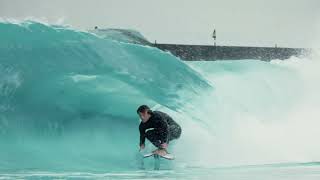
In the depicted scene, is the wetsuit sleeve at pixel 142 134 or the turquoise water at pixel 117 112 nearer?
the wetsuit sleeve at pixel 142 134

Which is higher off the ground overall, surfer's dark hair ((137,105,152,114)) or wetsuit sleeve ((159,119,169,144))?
surfer's dark hair ((137,105,152,114))

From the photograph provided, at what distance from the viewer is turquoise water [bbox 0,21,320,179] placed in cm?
1300

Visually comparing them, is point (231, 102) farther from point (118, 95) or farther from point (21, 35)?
point (21, 35)

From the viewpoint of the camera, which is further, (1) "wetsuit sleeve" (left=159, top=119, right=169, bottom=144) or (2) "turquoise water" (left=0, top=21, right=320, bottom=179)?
(2) "turquoise water" (left=0, top=21, right=320, bottom=179)

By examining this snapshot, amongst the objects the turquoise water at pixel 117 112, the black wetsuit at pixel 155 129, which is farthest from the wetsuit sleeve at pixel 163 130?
the turquoise water at pixel 117 112

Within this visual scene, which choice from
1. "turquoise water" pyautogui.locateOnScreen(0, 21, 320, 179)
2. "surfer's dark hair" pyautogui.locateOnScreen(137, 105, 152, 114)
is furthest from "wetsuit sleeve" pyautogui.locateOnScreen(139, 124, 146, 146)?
"turquoise water" pyautogui.locateOnScreen(0, 21, 320, 179)

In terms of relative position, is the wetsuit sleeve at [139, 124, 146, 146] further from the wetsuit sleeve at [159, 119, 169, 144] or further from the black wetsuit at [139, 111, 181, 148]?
A: the wetsuit sleeve at [159, 119, 169, 144]

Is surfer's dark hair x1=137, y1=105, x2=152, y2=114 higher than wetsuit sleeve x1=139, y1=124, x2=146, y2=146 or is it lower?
higher

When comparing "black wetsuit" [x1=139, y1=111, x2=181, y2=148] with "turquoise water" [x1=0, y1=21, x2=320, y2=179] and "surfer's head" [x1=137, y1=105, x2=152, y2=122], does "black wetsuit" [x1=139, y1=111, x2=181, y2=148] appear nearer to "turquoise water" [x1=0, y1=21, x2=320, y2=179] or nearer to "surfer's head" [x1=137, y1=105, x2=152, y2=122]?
"surfer's head" [x1=137, y1=105, x2=152, y2=122]

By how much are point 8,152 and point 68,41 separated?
290 centimetres

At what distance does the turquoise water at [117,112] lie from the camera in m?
13.0

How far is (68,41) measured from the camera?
14594mm

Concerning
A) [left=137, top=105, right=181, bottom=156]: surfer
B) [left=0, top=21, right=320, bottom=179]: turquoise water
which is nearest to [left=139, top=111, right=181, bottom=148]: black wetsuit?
[left=137, top=105, right=181, bottom=156]: surfer

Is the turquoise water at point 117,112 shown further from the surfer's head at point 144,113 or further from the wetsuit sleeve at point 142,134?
the surfer's head at point 144,113
